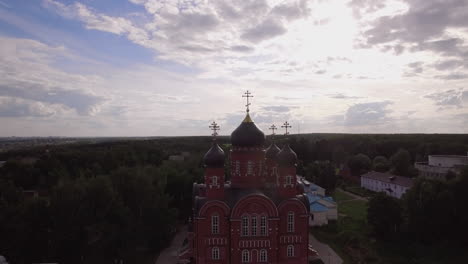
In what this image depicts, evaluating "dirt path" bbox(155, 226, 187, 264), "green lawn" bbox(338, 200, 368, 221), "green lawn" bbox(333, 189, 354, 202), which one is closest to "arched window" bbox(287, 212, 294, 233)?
"dirt path" bbox(155, 226, 187, 264)

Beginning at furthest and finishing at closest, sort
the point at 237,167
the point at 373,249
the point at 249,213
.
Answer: the point at 373,249 → the point at 237,167 → the point at 249,213

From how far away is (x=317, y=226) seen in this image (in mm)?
31266

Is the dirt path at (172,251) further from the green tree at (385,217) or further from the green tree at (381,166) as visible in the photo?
the green tree at (381,166)

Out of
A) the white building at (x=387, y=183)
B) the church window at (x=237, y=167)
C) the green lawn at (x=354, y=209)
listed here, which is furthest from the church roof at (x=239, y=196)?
the white building at (x=387, y=183)

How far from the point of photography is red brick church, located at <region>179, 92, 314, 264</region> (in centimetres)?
1820

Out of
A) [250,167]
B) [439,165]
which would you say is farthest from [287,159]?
[439,165]

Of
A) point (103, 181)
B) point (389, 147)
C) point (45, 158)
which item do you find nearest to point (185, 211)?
point (103, 181)

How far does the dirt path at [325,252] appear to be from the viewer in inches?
906

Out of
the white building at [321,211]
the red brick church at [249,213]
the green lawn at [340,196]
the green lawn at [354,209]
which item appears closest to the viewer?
the red brick church at [249,213]

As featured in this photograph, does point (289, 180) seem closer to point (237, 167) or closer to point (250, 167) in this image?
point (250, 167)

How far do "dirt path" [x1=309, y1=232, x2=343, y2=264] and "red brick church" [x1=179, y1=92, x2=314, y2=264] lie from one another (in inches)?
206

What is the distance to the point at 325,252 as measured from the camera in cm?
2464

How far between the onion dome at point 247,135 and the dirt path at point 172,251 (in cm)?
961

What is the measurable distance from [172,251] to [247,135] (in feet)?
37.4
